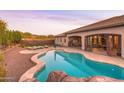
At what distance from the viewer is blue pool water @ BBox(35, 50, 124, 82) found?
7355mm

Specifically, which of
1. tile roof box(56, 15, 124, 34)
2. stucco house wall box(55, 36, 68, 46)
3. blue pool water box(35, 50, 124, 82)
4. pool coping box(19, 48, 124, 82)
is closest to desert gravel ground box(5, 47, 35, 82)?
pool coping box(19, 48, 124, 82)

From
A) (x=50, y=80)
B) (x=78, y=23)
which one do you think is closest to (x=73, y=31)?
(x=78, y=23)

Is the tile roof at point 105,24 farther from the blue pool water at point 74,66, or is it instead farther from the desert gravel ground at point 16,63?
the desert gravel ground at point 16,63

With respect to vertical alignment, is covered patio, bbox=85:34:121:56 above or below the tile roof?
below

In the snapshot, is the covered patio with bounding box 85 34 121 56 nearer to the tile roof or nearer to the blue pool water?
the tile roof

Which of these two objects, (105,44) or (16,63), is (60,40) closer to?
(105,44)

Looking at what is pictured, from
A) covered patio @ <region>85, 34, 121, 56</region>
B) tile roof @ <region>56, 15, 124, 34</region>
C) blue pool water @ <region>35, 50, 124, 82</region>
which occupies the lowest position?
blue pool water @ <region>35, 50, 124, 82</region>

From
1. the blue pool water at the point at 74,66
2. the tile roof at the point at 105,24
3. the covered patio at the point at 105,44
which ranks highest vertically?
the tile roof at the point at 105,24

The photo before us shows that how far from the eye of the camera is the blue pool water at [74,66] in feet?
24.1

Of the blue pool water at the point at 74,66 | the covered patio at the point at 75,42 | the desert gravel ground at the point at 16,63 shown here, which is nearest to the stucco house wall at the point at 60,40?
the covered patio at the point at 75,42
